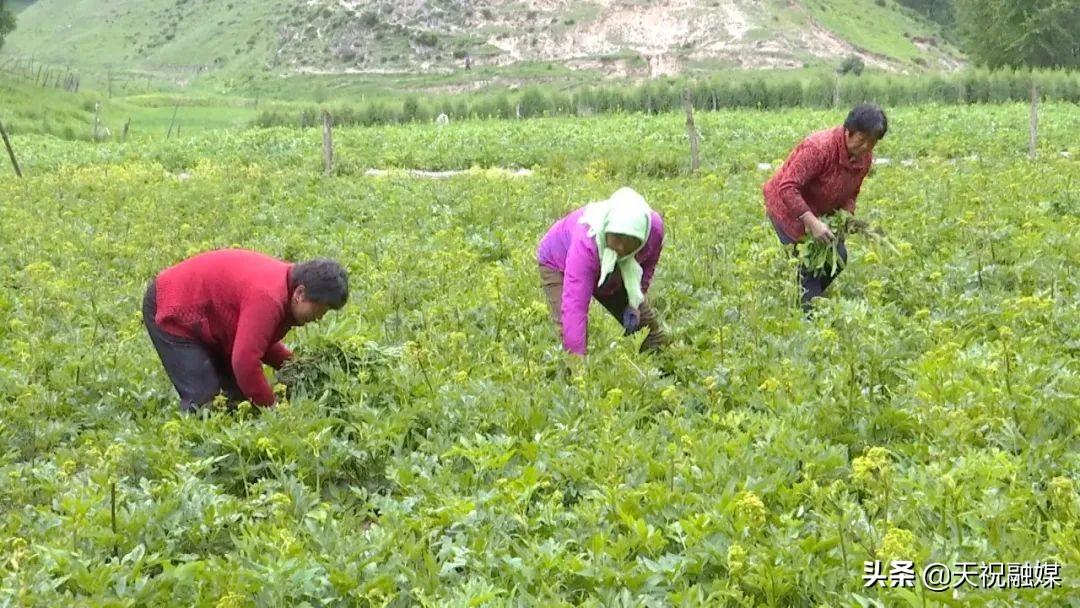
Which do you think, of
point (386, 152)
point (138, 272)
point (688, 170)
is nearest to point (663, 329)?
point (138, 272)

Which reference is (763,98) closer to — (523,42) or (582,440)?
(582,440)

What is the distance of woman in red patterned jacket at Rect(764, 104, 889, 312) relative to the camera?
6.50m

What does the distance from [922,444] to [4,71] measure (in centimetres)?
5427

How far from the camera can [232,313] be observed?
5.45m

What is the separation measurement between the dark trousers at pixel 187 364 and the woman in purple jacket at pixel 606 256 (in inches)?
87.4

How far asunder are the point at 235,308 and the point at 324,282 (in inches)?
31.2

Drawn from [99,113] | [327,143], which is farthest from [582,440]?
[99,113]

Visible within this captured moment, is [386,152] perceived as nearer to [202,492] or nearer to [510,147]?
[510,147]

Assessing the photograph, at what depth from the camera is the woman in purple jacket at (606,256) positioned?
5430 mm

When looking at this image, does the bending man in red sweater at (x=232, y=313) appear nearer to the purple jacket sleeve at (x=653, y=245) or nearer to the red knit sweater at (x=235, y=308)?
the red knit sweater at (x=235, y=308)

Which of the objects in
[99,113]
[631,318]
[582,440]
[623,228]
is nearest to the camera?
[582,440]

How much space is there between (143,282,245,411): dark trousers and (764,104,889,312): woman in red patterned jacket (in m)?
4.24

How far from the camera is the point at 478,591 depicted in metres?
3.39

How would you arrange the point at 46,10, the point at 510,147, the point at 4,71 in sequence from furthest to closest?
the point at 46,10
the point at 4,71
the point at 510,147
